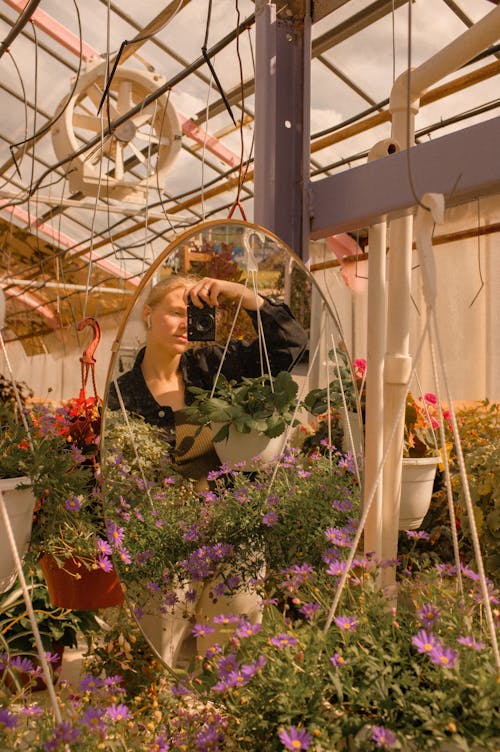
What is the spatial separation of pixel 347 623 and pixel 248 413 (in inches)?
14.7

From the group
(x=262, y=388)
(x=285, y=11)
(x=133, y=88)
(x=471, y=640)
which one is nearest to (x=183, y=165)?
(x=133, y=88)

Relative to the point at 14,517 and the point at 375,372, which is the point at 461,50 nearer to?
the point at 375,372

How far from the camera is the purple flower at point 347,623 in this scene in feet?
2.21

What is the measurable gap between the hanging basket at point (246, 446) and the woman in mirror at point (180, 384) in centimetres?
1

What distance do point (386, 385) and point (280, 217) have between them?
348mm

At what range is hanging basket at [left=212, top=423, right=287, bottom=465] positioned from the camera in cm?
95

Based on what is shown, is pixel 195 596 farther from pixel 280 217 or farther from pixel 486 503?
pixel 486 503

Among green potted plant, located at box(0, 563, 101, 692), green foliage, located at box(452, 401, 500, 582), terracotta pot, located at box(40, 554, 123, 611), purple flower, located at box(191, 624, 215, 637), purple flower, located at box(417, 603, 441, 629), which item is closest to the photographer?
purple flower, located at box(417, 603, 441, 629)

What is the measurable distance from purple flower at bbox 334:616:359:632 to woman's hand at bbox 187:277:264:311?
1.56 feet

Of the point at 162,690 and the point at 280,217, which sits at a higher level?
the point at 280,217

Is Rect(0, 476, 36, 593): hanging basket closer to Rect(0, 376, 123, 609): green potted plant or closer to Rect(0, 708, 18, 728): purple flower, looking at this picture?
Rect(0, 376, 123, 609): green potted plant

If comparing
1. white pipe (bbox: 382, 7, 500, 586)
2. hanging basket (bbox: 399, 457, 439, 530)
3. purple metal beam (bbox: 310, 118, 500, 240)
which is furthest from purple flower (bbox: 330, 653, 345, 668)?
hanging basket (bbox: 399, 457, 439, 530)

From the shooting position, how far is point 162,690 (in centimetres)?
98

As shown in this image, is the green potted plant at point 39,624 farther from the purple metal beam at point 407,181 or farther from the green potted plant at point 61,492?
the purple metal beam at point 407,181
